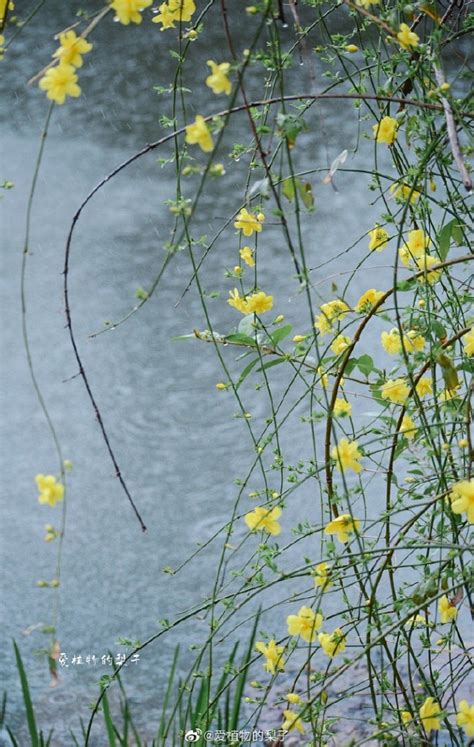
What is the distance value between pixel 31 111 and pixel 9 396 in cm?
173

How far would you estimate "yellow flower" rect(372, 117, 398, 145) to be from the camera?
2.94 ft

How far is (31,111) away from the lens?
157 inches

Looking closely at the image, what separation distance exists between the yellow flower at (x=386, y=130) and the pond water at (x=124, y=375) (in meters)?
0.37

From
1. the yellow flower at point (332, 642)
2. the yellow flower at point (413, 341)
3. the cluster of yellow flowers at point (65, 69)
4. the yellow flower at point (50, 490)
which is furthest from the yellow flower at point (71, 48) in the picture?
the yellow flower at point (332, 642)

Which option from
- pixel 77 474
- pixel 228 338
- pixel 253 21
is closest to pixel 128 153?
pixel 253 21

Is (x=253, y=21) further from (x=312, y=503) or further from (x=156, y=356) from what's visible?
(x=312, y=503)

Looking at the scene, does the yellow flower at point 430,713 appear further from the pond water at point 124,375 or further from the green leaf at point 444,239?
the pond water at point 124,375

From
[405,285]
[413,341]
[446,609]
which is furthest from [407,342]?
[446,609]

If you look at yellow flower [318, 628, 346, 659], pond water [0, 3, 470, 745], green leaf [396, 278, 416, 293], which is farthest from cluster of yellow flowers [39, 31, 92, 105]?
pond water [0, 3, 470, 745]

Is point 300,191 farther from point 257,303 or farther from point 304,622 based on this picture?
point 304,622

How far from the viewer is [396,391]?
0.91 meters

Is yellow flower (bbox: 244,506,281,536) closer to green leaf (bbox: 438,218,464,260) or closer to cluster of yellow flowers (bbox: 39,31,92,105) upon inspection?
green leaf (bbox: 438,218,464,260)

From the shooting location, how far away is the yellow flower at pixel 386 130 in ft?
2.94

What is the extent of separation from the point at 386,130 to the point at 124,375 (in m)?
1.84
